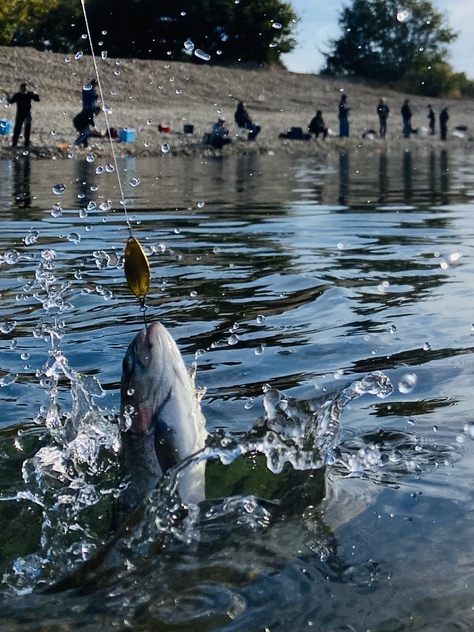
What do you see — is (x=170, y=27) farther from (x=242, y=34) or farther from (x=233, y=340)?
(x=233, y=340)

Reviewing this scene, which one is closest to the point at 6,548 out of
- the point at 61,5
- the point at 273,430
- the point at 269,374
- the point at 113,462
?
the point at 113,462

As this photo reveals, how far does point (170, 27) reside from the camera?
53.0m

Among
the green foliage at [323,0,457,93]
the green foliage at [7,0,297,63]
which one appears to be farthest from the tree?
the green foliage at [7,0,297,63]

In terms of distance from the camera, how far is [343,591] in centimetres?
364

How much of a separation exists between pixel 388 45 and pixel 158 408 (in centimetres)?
6340

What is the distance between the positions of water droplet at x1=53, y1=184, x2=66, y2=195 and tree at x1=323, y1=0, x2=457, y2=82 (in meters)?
44.3

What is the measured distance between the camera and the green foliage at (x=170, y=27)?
51438 mm

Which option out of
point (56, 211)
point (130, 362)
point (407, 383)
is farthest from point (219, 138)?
point (130, 362)

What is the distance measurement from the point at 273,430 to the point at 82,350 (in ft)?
7.60

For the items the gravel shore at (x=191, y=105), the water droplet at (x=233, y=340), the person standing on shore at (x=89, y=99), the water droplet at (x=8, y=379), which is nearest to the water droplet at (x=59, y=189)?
the gravel shore at (x=191, y=105)

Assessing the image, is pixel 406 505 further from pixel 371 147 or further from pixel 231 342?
pixel 371 147

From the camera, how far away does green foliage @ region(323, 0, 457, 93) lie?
61.9 meters

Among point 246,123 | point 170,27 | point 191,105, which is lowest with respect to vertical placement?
point 246,123

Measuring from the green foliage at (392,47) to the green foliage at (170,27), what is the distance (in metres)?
5.84
